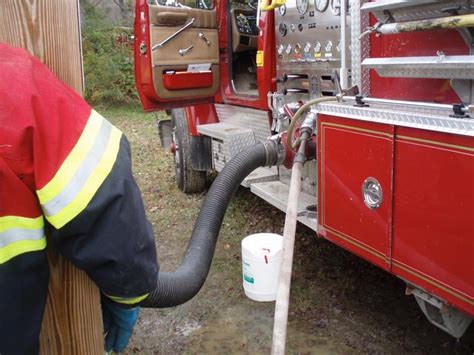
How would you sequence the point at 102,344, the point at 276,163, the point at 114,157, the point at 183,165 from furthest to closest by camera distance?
1. the point at 183,165
2. the point at 276,163
3. the point at 102,344
4. the point at 114,157

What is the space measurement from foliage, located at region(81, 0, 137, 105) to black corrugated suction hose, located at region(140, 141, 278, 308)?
10980mm

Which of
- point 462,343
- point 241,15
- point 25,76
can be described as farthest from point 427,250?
point 241,15

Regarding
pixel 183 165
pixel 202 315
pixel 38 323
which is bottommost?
pixel 202 315

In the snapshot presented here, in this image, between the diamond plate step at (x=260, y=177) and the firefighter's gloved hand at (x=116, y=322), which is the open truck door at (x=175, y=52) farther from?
the firefighter's gloved hand at (x=116, y=322)

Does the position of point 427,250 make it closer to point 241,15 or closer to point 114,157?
point 114,157

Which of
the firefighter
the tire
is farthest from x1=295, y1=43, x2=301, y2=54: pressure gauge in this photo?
the firefighter

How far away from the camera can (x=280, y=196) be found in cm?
362

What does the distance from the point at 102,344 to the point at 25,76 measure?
0.69 meters

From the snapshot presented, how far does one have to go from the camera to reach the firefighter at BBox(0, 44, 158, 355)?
951 mm

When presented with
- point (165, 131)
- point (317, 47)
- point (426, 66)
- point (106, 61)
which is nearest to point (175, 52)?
point (317, 47)

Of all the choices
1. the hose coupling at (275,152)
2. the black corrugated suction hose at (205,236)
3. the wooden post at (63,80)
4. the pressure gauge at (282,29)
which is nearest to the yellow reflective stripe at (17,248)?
the wooden post at (63,80)

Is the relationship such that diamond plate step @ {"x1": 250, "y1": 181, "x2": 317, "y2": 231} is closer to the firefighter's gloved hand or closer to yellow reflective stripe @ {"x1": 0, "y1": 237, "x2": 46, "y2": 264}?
the firefighter's gloved hand

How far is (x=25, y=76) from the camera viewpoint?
3.21 feet

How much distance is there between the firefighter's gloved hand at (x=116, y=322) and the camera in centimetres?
139
